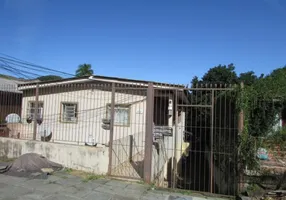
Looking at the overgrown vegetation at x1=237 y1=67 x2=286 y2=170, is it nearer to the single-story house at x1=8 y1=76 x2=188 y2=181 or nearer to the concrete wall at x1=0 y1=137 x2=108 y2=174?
the concrete wall at x1=0 y1=137 x2=108 y2=174

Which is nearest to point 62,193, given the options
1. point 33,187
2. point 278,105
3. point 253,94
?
point 33,187

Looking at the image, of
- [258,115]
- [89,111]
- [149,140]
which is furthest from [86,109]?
[258,115]

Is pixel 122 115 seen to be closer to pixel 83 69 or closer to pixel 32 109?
pixel 32 109

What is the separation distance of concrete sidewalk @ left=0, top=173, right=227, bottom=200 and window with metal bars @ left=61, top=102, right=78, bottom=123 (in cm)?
582

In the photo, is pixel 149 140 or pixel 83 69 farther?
pixel 83 69

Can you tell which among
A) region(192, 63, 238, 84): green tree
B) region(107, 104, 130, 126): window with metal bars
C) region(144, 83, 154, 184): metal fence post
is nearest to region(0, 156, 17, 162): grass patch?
region(107, 104, 130, 126): window with metal bars

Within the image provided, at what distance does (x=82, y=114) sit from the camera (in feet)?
39.7

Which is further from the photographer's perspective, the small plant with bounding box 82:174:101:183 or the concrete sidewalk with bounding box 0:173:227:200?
the small plant with bounding box 82:174:101:183

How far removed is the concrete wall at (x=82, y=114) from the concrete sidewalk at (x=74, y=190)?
477 cm

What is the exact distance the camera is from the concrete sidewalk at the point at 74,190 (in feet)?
17.1

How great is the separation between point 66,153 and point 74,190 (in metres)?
2.02

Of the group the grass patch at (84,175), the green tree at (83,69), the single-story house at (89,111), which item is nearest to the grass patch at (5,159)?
the grass patch at (84,175)

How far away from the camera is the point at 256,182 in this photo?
580cm

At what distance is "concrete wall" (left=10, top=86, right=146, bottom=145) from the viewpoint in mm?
11204
